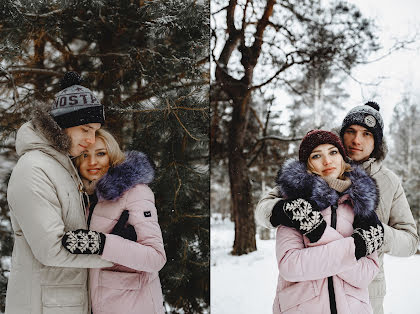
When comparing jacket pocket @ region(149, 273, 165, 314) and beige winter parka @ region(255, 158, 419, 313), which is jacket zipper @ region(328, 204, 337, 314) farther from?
jacket pocket @ region(149, 273, 165, 314)

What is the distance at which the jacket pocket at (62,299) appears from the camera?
6.09ft

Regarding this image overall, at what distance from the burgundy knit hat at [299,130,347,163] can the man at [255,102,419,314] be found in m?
0.23

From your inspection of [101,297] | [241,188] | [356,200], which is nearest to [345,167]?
[356,200]

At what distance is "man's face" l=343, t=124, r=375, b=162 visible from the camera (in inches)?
81.9

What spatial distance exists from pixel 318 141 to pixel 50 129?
137cm

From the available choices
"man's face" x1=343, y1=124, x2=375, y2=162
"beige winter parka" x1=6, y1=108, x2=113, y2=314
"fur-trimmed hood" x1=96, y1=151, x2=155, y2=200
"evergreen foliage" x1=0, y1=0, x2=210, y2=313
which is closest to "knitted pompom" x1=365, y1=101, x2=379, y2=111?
"man's face" x1=343, y1=124, x2=375, y2=162

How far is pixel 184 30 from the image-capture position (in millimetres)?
2619

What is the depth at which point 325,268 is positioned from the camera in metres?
1.71

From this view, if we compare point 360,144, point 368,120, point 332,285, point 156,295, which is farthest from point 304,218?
point 156,295

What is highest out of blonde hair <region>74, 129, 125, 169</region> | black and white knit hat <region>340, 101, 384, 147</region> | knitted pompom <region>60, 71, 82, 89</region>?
knitted pompom <region>60, 71, 82, 89</region>

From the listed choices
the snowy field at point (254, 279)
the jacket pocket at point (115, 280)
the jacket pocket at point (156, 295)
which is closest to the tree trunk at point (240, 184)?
the snowy field at point (254, 279)

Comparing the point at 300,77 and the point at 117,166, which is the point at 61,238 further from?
the point at 300,77

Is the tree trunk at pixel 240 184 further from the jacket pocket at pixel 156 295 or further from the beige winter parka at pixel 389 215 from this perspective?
the jacket pocket at pixel 156 295

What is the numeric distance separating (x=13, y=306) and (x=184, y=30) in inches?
77.6
